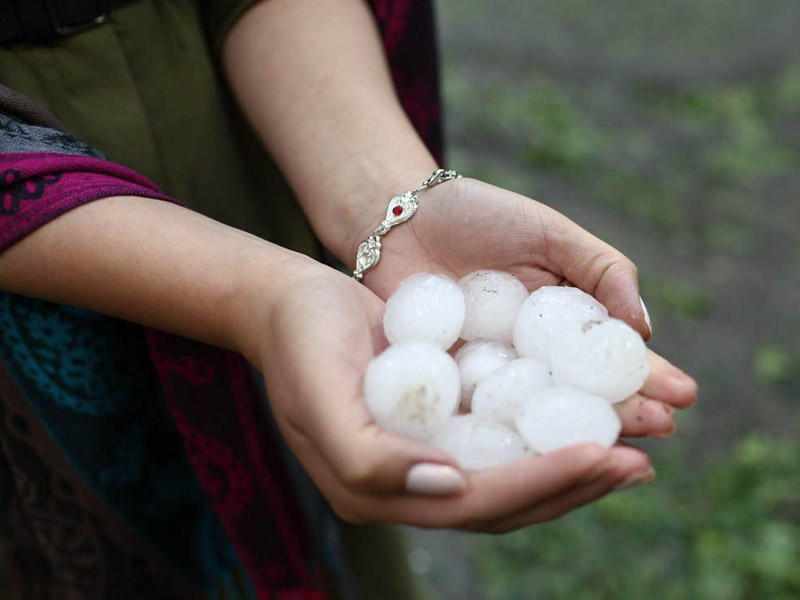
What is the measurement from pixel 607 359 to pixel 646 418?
0.27 ft

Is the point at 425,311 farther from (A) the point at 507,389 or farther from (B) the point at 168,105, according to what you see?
(B) the point at 168,105

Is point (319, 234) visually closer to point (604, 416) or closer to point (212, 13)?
point (212, 13)

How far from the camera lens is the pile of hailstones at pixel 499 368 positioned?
92cm

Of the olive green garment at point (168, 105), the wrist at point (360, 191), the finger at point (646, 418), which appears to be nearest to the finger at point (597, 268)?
the finger at point (646, 418)

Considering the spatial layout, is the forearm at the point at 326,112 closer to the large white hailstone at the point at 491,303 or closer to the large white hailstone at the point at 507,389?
the large white hailstone at the point at 491,303

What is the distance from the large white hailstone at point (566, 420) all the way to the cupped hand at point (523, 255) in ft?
0.14

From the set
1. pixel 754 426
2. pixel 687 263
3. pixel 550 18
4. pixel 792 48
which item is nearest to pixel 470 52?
pixel 550 18

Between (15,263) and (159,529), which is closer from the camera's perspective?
(15,263)

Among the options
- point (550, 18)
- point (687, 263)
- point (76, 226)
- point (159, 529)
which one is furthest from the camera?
point (550, 18)

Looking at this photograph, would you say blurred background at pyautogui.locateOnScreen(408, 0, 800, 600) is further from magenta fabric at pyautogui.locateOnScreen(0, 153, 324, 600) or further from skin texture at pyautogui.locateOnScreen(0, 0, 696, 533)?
skin texture at pyautogui.locateOnScreen(0, 0, 696, 533)

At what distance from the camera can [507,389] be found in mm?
1019

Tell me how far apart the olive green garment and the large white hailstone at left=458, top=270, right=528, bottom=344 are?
31cm

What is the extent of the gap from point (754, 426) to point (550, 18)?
9.62 feet

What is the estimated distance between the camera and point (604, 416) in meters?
0.94
